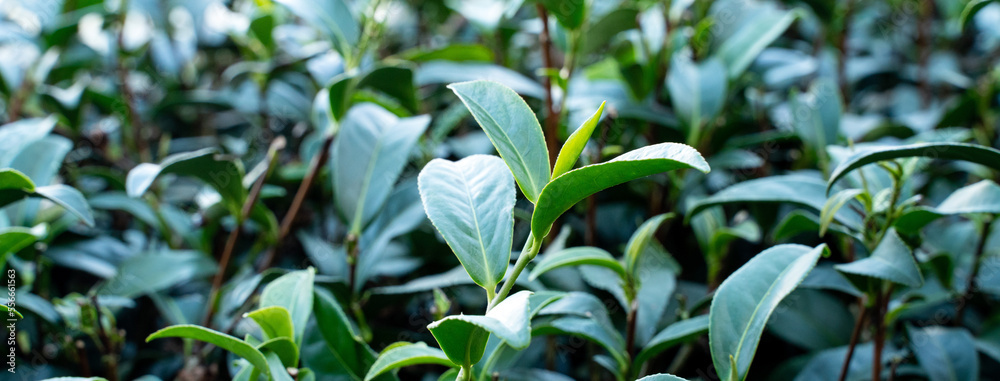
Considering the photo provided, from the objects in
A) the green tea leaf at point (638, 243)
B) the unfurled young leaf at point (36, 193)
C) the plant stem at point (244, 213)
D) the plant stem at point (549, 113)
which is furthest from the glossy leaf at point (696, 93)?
the unfurled young leaf at point (36, 193)

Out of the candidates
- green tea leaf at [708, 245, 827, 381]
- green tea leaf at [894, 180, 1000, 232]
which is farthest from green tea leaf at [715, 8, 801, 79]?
green tea leaf at [708, 245, 827, 381]

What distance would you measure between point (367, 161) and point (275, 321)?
30 cm

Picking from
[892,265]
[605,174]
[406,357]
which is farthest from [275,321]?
[892,265]

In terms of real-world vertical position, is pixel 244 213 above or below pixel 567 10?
below

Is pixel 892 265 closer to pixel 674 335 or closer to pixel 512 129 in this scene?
pixel 674 335

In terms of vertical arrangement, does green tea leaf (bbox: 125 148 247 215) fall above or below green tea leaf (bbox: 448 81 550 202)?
below

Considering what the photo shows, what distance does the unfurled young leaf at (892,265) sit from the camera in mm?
607

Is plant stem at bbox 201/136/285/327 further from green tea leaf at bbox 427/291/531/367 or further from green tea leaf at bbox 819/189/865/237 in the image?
green tea leaf at bbox 819/189/865/237

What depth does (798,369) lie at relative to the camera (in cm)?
87

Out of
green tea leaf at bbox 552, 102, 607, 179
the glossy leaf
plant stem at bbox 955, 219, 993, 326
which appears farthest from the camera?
the glossy leaf

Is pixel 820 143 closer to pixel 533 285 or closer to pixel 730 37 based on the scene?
pixel 730 37

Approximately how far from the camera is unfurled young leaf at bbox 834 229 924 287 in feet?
1.99

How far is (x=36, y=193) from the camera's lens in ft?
2.27

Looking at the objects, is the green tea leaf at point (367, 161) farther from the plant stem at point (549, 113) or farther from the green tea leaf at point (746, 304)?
the green tea leaf at point (746, 304)
